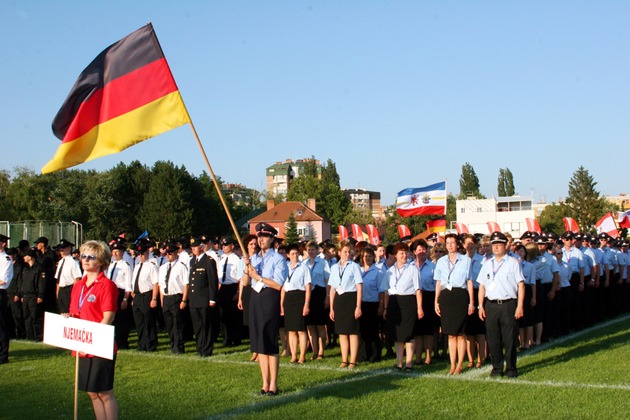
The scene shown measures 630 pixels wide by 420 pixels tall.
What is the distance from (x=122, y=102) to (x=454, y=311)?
578 cm

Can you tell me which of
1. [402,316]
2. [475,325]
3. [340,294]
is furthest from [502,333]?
[340,294]

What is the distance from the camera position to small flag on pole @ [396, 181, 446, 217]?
82.2ft

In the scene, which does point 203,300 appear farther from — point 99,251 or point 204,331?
point 99,251

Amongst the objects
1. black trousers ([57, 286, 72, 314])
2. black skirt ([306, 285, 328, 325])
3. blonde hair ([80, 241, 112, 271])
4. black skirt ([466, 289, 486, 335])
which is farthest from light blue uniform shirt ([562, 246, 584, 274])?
blonde hair ([80, 241, 112, 271])

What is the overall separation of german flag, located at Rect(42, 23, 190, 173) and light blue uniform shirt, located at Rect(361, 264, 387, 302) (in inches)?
196

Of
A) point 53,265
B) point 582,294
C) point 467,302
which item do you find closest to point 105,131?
point 467,302

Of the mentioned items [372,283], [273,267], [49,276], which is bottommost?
[372,283]

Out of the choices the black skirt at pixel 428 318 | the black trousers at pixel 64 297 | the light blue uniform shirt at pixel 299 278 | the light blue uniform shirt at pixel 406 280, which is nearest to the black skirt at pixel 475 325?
the black skirt at pixel 428 318

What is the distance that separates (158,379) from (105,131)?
3929 mm

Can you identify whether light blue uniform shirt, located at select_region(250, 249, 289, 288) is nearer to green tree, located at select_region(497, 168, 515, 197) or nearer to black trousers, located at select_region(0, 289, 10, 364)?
black trousers, located at select_region(0, 289, 10, 364)

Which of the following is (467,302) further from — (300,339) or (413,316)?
(300,339)

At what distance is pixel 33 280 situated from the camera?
50.3 ft

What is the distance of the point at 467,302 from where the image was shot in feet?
35.6

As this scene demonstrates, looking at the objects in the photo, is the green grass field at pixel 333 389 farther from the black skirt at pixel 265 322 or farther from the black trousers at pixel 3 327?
the black skirt at pixel 265 322
